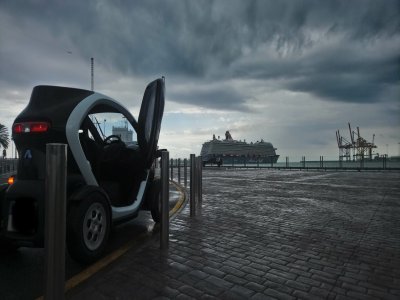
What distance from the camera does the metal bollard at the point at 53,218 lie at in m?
2.08

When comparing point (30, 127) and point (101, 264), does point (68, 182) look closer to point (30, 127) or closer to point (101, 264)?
point (30, 127)

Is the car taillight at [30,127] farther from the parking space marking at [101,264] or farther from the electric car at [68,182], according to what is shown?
the parking space marking at [101,264]

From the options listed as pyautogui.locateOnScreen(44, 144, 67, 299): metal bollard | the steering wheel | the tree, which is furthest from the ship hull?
pyautogui.locateOnScreen(44, 144, 67, 299): metal bollard

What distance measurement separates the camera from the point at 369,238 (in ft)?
14.9

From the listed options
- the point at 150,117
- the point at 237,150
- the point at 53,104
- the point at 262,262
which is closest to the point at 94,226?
the point at 53,104

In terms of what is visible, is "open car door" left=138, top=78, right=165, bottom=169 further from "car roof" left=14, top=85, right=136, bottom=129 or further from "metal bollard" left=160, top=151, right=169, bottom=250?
"car roof" left=14, top=85, right=136, bottom=129

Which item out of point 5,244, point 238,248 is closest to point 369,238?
point 238,248

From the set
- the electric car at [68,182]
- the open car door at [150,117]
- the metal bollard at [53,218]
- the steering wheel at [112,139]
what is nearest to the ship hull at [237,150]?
the steering wheel at [112,139]

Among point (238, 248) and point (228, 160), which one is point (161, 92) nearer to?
point (238, 248)

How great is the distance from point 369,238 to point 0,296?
4564mm

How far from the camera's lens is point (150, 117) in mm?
4453

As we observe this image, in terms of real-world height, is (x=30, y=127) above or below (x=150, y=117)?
below

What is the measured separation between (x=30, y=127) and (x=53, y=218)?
1519 millimetres

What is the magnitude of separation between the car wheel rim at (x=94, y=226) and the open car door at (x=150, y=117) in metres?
1.28
